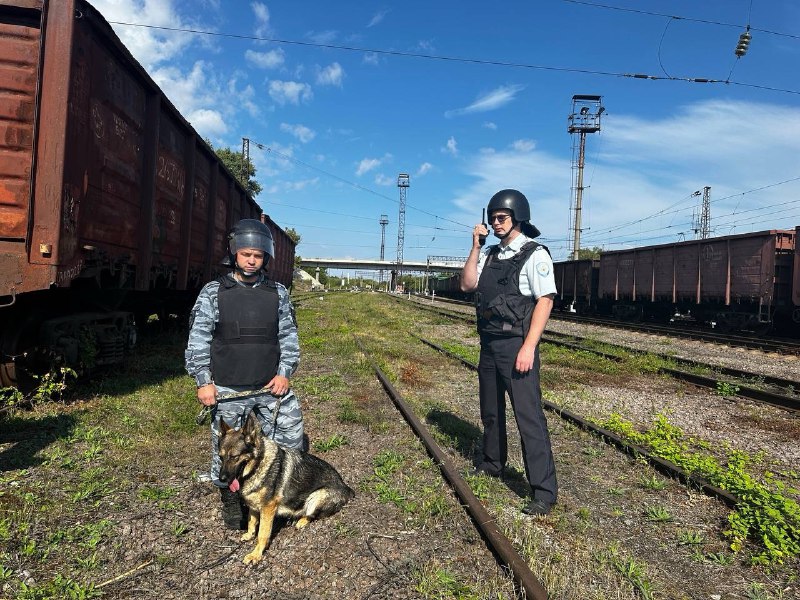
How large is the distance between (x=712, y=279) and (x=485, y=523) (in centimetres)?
1784

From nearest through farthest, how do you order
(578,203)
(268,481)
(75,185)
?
(268,481), (75,185), (578,203)

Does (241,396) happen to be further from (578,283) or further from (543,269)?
(578,283)

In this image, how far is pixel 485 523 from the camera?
10.1 feet

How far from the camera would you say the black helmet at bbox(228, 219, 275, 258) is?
3.02m

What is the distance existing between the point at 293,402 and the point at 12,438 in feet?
9.14

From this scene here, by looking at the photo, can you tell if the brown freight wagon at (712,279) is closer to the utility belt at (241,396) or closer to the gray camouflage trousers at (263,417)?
the gray camouflage trousers at (263,417)

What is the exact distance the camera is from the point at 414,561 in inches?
111

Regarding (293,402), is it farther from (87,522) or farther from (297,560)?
(87,522)

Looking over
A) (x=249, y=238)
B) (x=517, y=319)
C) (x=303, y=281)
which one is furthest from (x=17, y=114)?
(x=303, y=281)

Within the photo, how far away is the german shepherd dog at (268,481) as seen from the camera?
272 cm

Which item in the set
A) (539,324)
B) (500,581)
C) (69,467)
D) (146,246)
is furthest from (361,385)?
(500,581)

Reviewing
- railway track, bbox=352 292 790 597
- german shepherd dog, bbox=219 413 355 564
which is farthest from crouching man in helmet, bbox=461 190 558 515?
german shepherd dog, bbox=219 413 355 564

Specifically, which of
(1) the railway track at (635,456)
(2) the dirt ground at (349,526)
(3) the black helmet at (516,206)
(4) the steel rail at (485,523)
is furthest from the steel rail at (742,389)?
(3) the black helmet at (516,206)

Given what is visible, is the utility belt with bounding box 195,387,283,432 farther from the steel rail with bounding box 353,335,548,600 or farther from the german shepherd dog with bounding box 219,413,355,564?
the steel rail with bounding box 353,335,548,600
